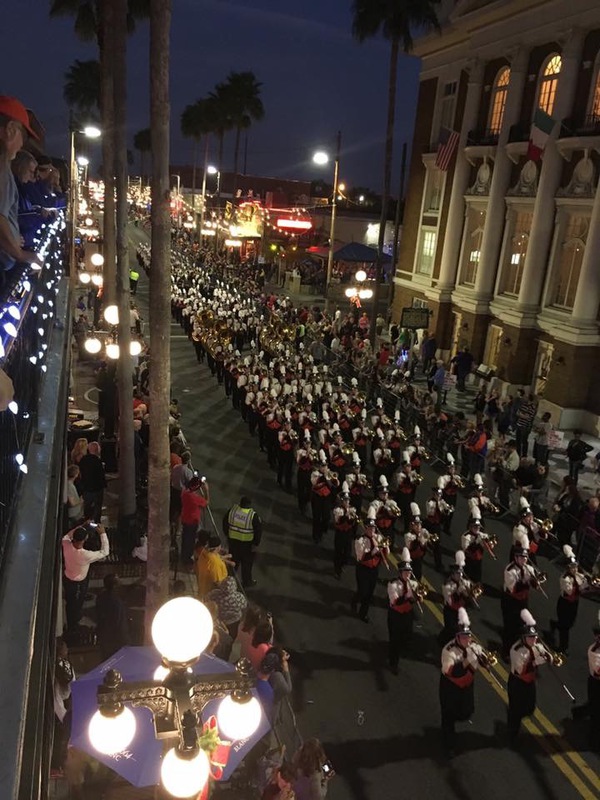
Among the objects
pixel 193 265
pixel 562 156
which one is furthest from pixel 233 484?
pixel 193 265

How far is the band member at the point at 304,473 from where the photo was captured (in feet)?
47.4

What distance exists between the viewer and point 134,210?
116 metres

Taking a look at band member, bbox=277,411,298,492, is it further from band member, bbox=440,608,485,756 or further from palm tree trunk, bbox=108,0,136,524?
band member, bbox=440,608,485,756

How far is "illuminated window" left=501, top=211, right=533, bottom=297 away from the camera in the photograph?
2600cm

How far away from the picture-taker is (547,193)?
24.0 metres

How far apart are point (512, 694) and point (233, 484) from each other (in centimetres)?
873

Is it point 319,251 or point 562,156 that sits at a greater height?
point 562,156

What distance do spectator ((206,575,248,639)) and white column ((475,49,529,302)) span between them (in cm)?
2171

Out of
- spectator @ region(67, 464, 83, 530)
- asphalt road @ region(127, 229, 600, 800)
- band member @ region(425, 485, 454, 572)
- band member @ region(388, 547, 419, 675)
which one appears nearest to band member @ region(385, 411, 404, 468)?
asphalt road @ region(127, 229, 600, 800)

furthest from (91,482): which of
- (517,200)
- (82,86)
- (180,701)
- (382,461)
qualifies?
(82,86)

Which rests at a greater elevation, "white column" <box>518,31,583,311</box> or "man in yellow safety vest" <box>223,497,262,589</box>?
"white column" <box>518,31,583,311</box>

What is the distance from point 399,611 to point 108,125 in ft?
38.5

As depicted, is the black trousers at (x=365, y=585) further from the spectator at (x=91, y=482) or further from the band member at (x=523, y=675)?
the spectator at (x=91, y=482)

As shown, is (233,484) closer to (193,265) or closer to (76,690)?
(76,690)
